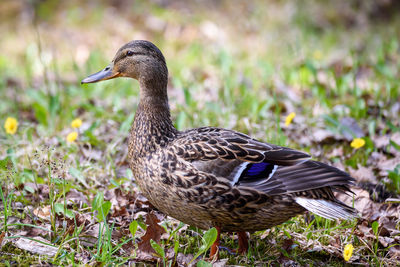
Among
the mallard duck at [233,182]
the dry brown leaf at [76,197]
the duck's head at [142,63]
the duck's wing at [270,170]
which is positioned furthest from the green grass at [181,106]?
the duck's head at [142,63]

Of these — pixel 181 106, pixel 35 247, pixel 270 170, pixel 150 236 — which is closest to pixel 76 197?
pixel 35 247

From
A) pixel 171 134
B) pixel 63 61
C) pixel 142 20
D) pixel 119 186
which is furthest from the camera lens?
pixel 142 20

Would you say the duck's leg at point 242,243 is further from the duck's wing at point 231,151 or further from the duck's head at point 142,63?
the duck's head at point 142,63

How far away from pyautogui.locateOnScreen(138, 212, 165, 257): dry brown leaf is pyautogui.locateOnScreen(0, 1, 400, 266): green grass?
0.08 m

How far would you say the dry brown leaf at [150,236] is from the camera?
312 cm

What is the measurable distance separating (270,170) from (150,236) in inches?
36.4

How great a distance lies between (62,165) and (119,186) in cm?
77

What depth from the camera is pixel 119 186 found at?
3.95 meters

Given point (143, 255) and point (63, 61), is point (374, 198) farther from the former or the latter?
point (63, 61)

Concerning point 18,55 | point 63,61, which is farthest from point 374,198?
point 18,55

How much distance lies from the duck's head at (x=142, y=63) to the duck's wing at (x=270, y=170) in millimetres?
658

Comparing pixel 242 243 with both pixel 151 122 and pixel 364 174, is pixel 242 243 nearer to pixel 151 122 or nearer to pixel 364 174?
pixel 151 122

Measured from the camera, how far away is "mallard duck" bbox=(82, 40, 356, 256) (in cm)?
313

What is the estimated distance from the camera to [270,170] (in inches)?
128
